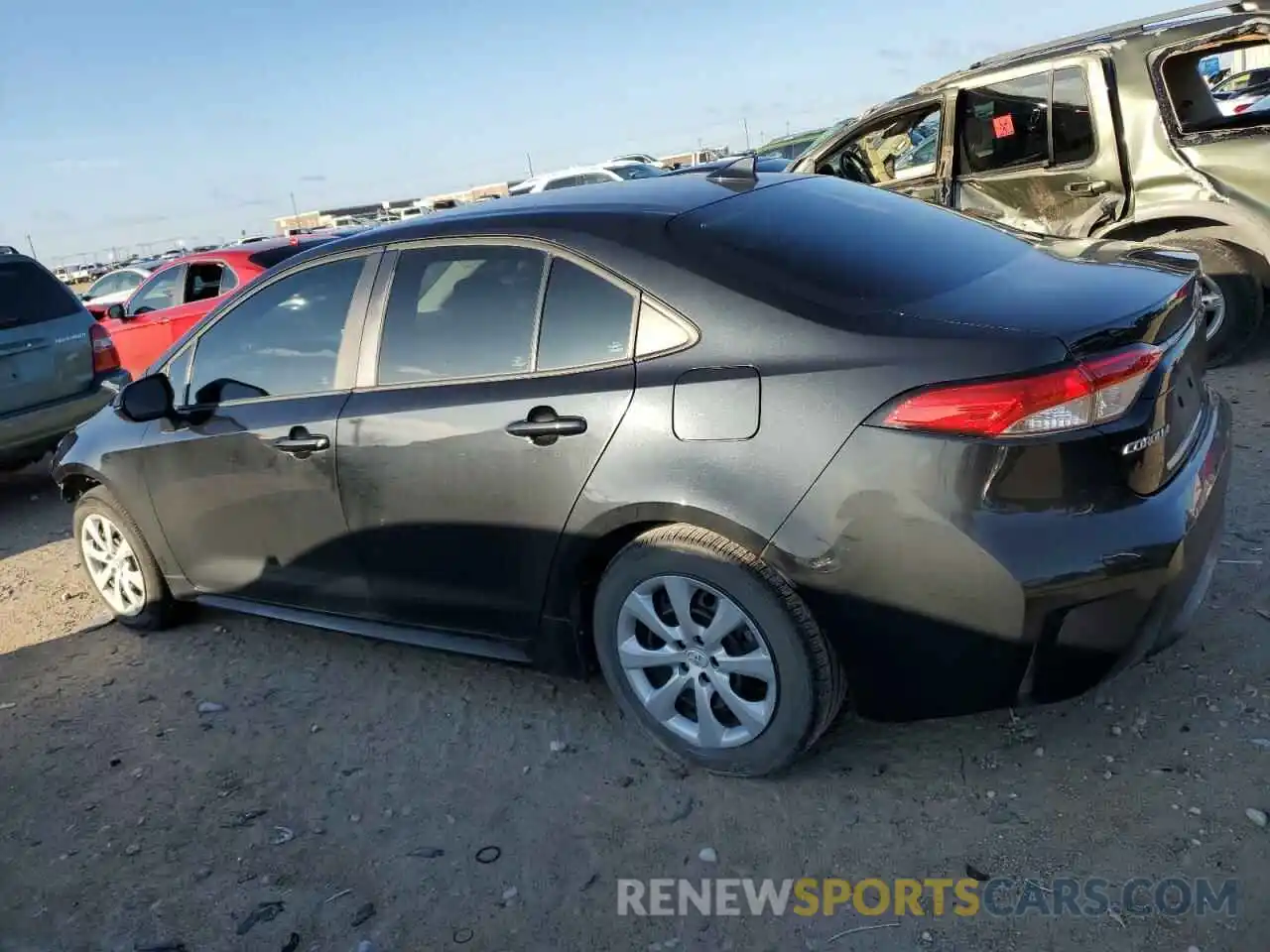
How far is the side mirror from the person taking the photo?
3.90 meters

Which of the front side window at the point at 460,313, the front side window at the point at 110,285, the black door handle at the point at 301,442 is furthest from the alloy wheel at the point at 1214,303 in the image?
the front side window at the point at 110,285

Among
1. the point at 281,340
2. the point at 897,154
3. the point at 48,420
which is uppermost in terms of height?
the point at 897,154

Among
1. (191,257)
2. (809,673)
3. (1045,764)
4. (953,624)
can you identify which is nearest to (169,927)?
(809,673)

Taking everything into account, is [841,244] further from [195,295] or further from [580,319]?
[195,295]

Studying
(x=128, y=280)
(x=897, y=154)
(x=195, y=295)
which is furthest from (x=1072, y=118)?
(x=128, y=280)

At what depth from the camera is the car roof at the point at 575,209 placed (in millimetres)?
2971

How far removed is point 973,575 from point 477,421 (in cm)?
151

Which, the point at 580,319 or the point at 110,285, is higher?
the point at 580,319

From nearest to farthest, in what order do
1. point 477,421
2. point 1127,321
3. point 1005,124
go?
point 1127,321 < point 477,421 < point 1005,124

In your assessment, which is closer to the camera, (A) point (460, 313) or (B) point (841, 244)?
(B) point (841, 244)

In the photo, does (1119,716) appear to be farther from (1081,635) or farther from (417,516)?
(417,516)

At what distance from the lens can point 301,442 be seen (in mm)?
3445

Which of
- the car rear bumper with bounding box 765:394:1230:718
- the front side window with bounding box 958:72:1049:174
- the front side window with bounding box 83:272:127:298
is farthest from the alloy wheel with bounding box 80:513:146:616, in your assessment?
the front side window with bounding box 83:272:127:298

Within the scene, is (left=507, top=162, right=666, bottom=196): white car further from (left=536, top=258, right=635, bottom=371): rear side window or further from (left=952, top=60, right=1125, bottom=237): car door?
(left=536, top=258, right=635, bottom=371): rear side window
